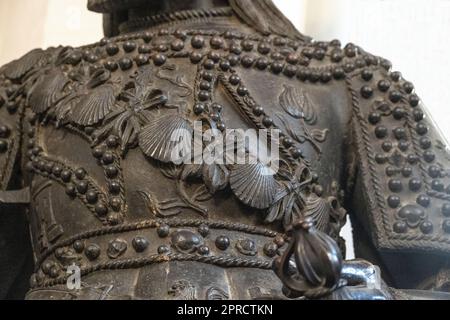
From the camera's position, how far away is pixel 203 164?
1368 mm

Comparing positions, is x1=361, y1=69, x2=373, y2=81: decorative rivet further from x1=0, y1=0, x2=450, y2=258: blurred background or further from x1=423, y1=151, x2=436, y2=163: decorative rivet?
x1=0, y1=0, x2=450, y2=258: blurred background

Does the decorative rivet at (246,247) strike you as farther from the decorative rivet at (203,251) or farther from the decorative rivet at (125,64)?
the decorative rivet at (125,64)

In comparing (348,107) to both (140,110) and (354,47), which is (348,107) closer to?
(354,47)

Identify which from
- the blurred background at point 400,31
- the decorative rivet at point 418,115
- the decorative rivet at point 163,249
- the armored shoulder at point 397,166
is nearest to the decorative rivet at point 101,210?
the decorative rivet at point 163,249

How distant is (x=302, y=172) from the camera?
1.43m

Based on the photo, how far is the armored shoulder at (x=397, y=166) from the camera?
56.0 inches

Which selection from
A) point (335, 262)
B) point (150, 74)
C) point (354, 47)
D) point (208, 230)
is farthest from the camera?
point (354, 47)

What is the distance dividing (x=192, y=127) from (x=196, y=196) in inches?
3.6

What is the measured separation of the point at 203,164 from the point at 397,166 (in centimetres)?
29

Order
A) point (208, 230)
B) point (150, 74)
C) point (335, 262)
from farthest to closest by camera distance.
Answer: point (150, 74), point (208, 230), point (335, 262)

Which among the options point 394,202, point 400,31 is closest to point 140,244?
point 394,202

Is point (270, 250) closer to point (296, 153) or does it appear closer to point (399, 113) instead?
point (296, 153)
